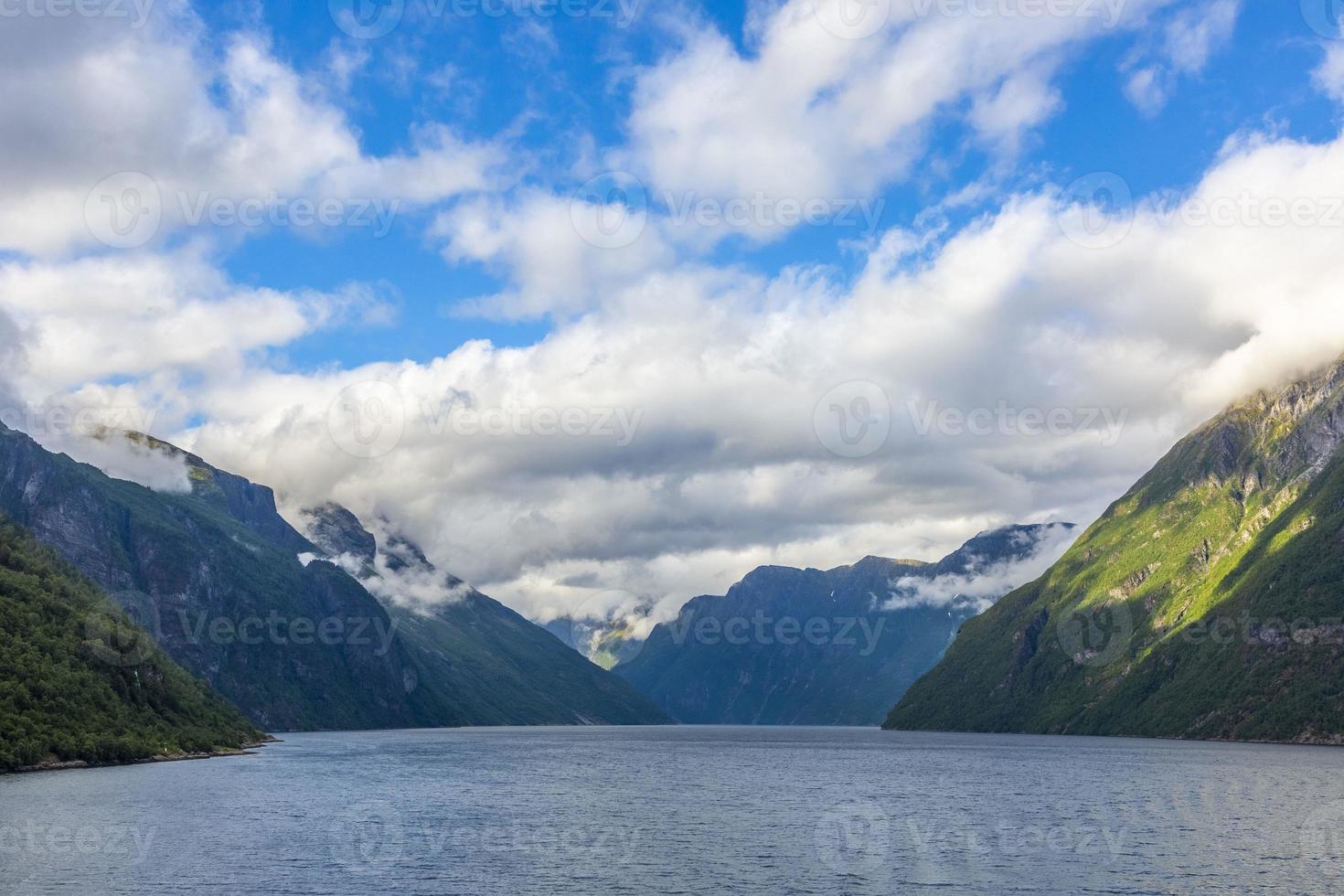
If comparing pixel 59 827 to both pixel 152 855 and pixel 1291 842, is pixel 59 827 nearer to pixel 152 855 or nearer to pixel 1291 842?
pixel 152 855

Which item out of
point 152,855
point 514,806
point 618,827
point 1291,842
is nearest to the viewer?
point 152,855

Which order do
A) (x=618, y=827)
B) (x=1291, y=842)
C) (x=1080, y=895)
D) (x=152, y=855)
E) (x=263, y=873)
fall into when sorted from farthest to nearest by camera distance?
(x=618, y=827)
(x=1291, y=842)
(x=152, y=855)
(x=263, y=873)
(x=1080, y=895)

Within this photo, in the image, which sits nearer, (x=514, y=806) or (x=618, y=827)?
(x=618, y=827)

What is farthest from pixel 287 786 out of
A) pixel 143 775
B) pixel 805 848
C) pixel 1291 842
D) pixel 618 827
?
pixel 1291 842

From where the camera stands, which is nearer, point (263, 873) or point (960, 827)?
point (263, 873)

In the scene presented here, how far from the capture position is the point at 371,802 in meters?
152

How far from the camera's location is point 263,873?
299 ft

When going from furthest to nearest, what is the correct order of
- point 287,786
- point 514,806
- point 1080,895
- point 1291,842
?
point 287,786 → point 514,806 → point 1291,842 → point 1080,895

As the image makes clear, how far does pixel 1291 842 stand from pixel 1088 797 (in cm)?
5596

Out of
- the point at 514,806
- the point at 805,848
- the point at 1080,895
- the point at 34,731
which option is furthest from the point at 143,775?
the point at 1080,895

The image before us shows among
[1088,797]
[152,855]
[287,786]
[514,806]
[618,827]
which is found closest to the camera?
[152,855]

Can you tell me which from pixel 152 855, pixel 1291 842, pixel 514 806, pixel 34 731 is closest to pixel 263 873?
pixel 152 855

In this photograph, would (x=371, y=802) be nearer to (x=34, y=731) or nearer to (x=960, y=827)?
(x=34, y=731)

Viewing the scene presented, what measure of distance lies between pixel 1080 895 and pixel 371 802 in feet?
346
